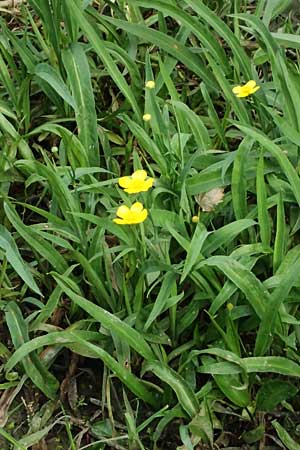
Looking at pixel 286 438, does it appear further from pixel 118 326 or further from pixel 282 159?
pixel 282 159

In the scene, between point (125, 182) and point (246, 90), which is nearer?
point (125, 182)

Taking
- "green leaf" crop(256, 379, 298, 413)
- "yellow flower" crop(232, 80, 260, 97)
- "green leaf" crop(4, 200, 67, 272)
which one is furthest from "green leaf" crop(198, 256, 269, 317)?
"yellow flower" crop(232, 80, 260, 97)

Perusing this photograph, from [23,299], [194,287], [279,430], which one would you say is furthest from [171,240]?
[279,430]

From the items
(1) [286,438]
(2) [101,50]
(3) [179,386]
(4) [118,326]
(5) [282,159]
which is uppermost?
(2) [101,50]

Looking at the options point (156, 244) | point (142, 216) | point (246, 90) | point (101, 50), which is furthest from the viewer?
point (101, 50)

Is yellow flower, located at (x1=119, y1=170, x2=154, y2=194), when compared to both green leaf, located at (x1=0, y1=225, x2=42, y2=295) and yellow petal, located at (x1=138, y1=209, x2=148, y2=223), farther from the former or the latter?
green leaf, located at (x1=0, y1=225, x2=42, y2=295)

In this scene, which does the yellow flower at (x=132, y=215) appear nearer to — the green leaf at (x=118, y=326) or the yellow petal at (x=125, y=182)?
the yellow petal at (x=125, y=182)

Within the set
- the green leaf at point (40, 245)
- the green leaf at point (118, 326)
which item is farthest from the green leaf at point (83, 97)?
the green leaf at point (118, 326)

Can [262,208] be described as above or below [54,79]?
below

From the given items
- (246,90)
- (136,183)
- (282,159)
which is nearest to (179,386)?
(136,183)

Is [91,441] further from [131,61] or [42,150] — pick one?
[131,61]

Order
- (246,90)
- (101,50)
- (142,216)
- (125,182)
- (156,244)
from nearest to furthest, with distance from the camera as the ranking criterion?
(142,216) → (125,182) → (156,244) → (246,90) → (101,50)
